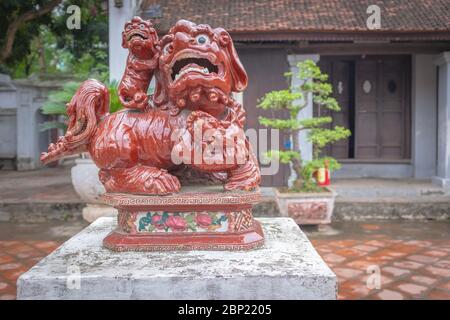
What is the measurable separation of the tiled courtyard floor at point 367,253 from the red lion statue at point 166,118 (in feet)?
6.10

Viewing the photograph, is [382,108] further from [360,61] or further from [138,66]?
[138,66]

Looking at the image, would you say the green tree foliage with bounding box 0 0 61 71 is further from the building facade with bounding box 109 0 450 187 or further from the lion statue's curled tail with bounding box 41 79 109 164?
the lion statue's curled tail with bounding box 41 79 109 164

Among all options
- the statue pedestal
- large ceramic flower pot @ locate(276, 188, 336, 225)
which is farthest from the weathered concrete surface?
large ceramic flower pot @ locate(276, 188, 336, 225)

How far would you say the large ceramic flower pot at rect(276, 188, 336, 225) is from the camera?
5840mm

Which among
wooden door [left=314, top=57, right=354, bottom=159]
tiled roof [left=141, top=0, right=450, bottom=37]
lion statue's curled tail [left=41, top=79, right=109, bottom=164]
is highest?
tiled roof [left=141, top=0, right=450, bottom=37]

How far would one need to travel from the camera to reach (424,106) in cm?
902

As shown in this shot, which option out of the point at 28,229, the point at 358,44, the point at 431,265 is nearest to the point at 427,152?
the point at 358,44

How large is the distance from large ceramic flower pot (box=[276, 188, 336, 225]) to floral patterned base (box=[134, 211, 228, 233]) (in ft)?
13.0

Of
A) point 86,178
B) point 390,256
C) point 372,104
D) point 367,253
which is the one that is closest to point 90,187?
point 86,178

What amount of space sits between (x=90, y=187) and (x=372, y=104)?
609 cm

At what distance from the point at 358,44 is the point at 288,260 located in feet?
23.1
